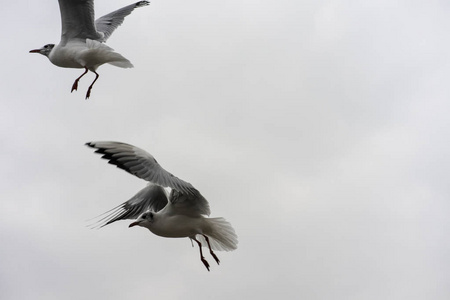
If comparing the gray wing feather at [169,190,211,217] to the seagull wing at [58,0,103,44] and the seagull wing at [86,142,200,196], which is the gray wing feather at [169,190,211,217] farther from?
the seagull wing at [58,0,103,44]

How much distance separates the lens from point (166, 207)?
7391 mm

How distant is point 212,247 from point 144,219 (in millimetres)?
883

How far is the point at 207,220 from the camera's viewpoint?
7.54 meters

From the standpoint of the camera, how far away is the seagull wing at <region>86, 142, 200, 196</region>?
6.41 metres

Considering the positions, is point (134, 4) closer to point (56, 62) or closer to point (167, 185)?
point (56, 62)

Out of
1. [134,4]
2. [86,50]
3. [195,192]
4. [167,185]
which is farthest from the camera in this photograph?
[134,4]

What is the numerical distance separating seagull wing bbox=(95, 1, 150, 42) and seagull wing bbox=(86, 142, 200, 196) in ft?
12.1

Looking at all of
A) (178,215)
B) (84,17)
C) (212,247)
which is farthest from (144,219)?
(84,17)

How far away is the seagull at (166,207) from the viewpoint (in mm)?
6469

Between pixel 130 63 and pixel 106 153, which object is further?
pixel 130 63

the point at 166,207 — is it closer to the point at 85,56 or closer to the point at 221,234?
the point at 221,234

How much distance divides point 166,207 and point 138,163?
944 millimetres

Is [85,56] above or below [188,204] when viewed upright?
above

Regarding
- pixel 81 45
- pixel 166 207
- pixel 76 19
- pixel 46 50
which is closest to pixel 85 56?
pixel 81 45
